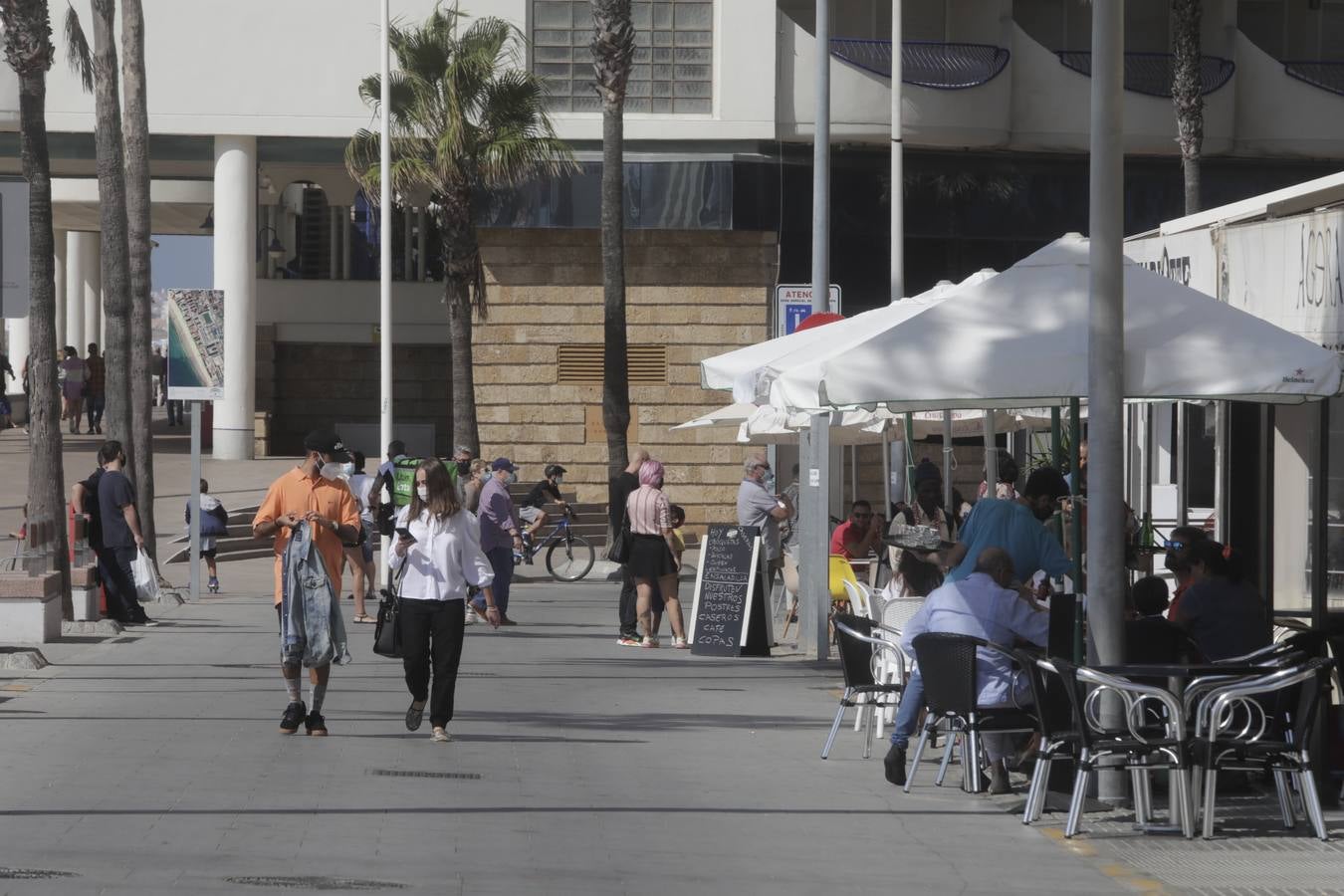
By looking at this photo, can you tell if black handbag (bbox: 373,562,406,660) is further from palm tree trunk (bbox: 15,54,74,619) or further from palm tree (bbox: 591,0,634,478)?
palm tree (bbox: 591,0,634,478)

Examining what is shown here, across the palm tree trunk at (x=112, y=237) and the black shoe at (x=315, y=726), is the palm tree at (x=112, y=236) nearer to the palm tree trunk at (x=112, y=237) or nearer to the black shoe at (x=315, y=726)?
the palm tree trunk at (x=112, y=237)

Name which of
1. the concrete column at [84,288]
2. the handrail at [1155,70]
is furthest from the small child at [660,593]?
the concrete column at [84,288]

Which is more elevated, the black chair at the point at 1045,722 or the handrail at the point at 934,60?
the handrail at the point at 934,60

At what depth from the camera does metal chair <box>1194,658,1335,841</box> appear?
8625 mm

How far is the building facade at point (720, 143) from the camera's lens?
3453 cm

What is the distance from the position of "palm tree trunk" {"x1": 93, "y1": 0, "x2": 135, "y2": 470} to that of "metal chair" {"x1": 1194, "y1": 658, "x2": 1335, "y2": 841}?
52.7ft

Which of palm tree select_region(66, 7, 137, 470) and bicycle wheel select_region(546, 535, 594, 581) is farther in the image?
bicycle wheel select_region(546, 535, 594, 581)

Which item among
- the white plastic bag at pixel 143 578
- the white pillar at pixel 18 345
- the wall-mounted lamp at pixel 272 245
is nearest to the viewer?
the white plastic bag at pixel 143 578

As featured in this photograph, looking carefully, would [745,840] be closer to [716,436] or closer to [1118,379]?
[1118,379]

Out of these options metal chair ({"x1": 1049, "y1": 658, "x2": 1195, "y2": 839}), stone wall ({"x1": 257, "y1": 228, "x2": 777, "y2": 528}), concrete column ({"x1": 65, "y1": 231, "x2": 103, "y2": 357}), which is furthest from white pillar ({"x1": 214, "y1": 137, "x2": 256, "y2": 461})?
metal chair ({"x1": 1049, "y1": 658, "x2": 1195, "y2": 839})

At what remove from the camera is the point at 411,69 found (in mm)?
31234

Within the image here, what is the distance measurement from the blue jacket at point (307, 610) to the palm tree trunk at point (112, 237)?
11623 mm

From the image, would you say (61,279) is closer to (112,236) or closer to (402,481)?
(112,236)

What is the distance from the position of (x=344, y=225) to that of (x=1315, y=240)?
3776 cm
